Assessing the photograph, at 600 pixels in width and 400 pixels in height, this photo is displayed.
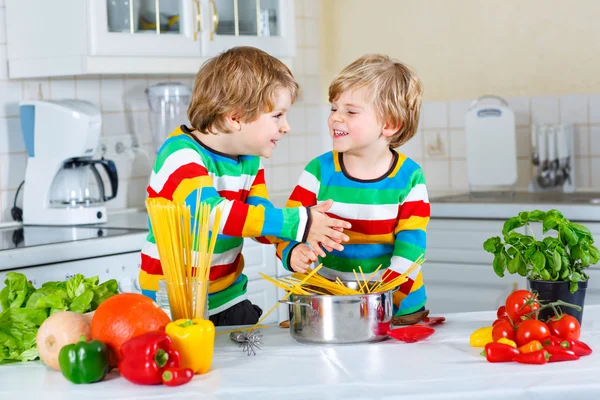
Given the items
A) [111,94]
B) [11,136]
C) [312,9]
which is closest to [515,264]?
[11,136]

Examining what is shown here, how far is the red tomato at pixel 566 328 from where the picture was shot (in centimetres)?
144

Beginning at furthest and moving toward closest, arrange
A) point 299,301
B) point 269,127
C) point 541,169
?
point 541,169, point 269,127, point 299,301

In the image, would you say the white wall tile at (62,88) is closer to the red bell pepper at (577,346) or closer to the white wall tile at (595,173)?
the white wall tile at (595,173)

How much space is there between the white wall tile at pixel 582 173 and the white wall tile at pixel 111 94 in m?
1.78

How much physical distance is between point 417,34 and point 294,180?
83cm

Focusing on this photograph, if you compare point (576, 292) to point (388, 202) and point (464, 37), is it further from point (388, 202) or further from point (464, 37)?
point (464, 37)

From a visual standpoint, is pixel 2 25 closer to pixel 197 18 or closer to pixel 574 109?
pixel 197 18

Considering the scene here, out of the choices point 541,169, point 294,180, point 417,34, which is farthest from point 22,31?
point 541,169

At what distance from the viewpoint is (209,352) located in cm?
133

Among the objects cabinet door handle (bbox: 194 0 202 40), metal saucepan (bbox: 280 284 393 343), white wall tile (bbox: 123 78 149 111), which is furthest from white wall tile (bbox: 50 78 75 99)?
metal saucepan (bbox: 280 284 393 343)

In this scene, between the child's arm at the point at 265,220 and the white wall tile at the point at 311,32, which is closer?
the child's arm at the point at 265,220

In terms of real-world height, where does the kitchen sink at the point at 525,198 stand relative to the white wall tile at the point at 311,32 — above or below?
below

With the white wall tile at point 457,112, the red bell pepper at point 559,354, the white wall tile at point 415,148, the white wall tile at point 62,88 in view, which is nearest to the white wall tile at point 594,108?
the white wall tile at point 457,112

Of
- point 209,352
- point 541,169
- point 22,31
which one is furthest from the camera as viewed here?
point 541,169
